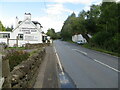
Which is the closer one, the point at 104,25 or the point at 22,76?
the point at 22,76

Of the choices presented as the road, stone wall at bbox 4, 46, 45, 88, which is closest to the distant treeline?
the road

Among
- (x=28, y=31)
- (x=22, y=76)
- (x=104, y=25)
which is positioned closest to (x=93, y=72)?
(x=22, y=76)

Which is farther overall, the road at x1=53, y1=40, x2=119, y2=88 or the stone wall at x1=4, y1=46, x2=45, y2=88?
the road at x1=53, y1=40, x2=119, y2=88

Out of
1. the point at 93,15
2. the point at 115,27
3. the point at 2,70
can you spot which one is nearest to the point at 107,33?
the point at 115,27

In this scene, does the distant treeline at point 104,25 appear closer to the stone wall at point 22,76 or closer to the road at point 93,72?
the road at point 93,72

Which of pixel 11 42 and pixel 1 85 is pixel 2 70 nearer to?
pixel 1 85

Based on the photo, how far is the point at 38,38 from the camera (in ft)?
176

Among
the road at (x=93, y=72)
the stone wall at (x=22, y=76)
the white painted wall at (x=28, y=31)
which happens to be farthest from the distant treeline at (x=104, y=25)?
the stone wall at (x=22, y=76)

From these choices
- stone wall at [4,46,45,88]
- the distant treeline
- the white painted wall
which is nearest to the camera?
stone wall at [4,46,45,88]

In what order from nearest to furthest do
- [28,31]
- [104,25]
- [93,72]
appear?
[93,72]
[104,25]
[28,31]

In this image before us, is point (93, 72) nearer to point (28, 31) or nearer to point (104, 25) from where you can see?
point (104, 25)

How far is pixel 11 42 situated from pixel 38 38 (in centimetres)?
866

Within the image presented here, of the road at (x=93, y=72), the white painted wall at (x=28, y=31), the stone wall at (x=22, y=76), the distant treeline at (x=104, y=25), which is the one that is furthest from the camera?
the white painted wall at (x=28, y=31)

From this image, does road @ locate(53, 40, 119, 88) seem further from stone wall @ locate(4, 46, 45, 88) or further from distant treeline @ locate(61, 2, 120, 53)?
distant treeline @ locate(61, 2, 120, 53)
